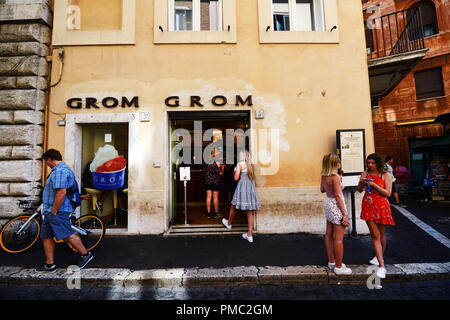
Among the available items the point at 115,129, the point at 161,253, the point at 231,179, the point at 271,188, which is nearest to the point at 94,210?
the point at 115,129

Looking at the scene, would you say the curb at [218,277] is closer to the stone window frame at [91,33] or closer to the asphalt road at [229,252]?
the asphalt road at [229,252]

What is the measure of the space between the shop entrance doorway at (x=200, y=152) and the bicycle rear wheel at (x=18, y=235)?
2788mm

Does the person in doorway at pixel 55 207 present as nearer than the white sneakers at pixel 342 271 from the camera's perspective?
No

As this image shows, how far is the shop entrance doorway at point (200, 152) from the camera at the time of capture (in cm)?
584

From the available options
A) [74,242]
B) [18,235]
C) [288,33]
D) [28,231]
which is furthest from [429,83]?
[18,235]

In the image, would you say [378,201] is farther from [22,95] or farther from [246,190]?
[22,95]

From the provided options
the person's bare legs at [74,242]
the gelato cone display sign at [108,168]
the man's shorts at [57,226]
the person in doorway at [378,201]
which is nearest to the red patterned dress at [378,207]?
the person in doorway at [378,201]

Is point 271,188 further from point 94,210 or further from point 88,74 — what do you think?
point 88,74

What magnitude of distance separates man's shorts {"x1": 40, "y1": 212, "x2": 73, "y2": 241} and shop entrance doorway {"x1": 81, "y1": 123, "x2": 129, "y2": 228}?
2119mm

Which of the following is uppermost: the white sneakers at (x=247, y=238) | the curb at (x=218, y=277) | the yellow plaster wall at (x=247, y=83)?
the yellow plaster wall at (x=247, y=83)

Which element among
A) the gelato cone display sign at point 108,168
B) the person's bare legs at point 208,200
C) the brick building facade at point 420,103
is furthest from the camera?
the brick building facade at point 420,103

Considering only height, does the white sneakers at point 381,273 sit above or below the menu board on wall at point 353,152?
below

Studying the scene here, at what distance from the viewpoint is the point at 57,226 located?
11.4 ft

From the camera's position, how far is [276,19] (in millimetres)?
5922
